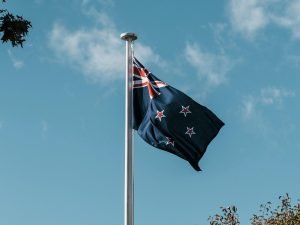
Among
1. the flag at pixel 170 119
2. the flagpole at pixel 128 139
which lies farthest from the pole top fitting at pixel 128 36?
the flag at pixel 170 119

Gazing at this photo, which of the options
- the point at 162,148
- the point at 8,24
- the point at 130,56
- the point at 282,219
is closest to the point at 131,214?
the point at 162,148

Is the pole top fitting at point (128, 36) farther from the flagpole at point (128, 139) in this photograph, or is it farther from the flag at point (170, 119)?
the flag at point (170, 119)

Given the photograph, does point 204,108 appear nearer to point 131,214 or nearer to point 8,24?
point 131,214

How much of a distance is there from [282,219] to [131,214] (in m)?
25.5

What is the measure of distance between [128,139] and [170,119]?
1.21m

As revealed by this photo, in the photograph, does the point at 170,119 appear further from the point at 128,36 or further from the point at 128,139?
the point at 128,36

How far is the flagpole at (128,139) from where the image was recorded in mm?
13354

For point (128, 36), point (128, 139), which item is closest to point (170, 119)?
point (128, 139)

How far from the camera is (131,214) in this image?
43.6 feet

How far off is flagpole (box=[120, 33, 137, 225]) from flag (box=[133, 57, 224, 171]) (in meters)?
0.45

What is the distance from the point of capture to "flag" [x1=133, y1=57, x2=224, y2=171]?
48.1ft

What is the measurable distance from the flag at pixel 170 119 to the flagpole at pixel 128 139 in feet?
1.48

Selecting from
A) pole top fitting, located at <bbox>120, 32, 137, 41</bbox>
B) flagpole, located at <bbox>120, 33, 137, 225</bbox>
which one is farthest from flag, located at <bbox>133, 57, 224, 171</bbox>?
pole top fitting, located at <bbox>120, 32, 137, 41</bbox>

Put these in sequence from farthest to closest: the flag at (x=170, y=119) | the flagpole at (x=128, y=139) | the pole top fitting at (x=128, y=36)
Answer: the pole top fitting at (x=128, y=36) → the flag at (x=170, y=119) → the flagpole at (x=128, y=139)
